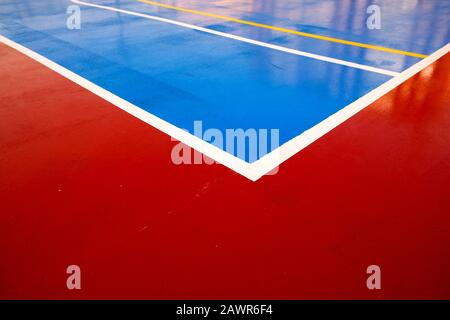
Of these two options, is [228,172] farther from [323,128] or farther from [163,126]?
[323,128]

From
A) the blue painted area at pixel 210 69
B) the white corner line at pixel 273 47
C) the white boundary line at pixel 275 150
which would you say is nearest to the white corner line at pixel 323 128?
the white boundary line at pixel 275 150

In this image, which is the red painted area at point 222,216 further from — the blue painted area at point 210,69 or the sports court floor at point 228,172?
the blue painted area at point 210,69

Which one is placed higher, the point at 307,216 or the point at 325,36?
the point at 325,36

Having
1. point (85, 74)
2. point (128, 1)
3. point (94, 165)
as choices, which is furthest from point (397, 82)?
point (128, 1)

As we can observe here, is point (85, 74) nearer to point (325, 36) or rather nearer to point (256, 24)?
point (256, 24)

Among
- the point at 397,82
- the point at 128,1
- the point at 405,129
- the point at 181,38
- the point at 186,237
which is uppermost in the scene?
the point at 128,1

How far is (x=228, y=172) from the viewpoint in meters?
3.89

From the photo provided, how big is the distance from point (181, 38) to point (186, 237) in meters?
6.39

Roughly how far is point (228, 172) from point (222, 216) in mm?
689

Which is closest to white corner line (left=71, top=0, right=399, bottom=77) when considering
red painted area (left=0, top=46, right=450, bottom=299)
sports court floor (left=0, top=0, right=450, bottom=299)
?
sports court floor (left=0, top=0, right=450, bottom=299)

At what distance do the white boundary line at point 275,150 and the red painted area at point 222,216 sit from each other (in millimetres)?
146

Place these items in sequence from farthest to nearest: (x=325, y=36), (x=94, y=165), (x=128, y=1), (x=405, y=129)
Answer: (x=128, y=1) < (x=325, y=36) < (x=405, y=129) < (x=94, y=165)
